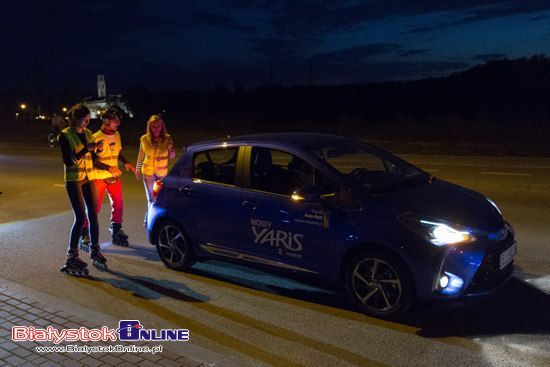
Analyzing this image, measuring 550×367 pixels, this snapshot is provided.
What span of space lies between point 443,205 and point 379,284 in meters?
0.90

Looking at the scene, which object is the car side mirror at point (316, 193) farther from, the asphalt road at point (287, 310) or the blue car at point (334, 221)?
the asphalt road at point (287, 310)

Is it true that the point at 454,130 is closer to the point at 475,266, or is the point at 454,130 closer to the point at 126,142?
the point at 126,142

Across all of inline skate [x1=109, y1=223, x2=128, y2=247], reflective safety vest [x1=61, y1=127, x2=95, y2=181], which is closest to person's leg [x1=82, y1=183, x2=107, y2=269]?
reflective safety vest [x1=61, y1=127, x2=95, y2=181]

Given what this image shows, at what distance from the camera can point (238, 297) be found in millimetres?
5469

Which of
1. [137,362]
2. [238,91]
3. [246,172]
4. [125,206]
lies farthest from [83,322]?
[238,91]

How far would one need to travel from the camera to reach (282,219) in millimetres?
5184

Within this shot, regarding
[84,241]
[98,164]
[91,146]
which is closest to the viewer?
[91,146]

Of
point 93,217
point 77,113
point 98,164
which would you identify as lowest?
point 93,217

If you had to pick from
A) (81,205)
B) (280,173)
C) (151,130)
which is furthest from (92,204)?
(280,173)

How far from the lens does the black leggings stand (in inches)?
252

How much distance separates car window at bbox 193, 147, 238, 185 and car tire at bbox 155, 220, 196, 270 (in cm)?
70

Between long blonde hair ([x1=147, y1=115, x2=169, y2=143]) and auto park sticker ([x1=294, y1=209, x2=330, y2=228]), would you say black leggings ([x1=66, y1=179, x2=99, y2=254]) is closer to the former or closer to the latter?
long blonde hair ([x1=147, y1=115, x2=169, y2=143])

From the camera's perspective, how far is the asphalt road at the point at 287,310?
13.5 feet

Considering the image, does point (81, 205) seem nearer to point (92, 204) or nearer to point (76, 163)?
point (92, 204)
